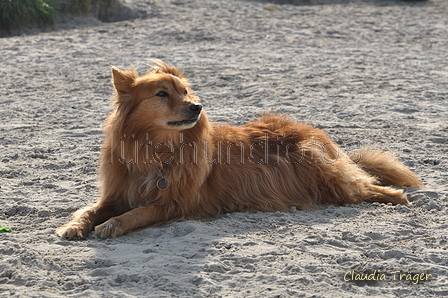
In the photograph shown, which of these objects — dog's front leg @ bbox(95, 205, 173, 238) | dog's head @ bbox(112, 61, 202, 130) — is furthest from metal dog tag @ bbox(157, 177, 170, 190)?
dog's head @ bbox(112, 61, 202, 130)

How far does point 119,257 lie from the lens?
4.28 metres

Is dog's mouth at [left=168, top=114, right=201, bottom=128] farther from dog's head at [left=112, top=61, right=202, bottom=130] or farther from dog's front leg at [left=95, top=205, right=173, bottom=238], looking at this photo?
dog's front leg at [left=95, top=205, right=173, bottom=238]

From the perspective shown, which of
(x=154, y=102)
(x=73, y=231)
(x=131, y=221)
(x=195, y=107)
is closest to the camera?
(x=73, y=231)

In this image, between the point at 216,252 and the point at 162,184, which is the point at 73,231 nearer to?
the point at 162,184

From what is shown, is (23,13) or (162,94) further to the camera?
(23,13)

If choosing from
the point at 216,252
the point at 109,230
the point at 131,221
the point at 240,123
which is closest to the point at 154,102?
the point at 131,221

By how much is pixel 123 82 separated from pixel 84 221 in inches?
49.3

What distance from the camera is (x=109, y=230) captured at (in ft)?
15.6

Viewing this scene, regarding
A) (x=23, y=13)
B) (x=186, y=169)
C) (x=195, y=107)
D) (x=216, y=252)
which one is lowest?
(x=216, y=252)

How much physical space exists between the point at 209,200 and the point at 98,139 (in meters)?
2.70

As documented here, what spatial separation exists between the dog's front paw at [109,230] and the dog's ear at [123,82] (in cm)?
114

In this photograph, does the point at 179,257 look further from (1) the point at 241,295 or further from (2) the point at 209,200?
(2) the point at 209,200

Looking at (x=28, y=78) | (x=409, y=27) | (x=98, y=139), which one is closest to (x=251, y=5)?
(x=409, y=27)

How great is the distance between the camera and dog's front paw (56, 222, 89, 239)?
4695mm
